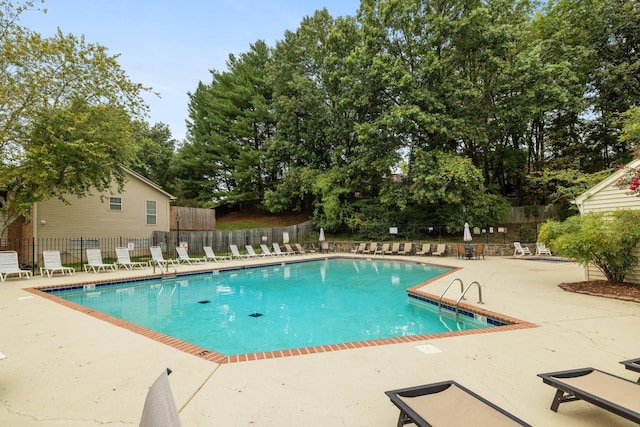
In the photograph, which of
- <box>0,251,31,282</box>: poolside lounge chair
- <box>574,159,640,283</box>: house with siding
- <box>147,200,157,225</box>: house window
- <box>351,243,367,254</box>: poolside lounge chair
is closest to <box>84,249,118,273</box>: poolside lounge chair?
<box>0,251,31,282</box>: poolside lounge chair

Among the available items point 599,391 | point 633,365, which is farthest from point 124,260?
point 633,365

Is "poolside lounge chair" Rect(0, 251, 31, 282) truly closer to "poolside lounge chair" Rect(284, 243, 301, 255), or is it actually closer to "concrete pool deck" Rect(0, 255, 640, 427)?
"concrete pool deck" Rect(0, 255, 640, 427)

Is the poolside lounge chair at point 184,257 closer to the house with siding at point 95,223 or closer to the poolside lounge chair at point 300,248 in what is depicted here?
the house with siding at point 95,223

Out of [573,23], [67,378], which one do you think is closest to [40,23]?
[67,378]

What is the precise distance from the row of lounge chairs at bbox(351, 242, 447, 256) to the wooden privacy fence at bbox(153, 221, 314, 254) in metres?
4.57

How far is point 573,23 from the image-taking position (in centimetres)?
1923

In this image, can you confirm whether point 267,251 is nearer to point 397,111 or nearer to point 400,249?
point 400,249

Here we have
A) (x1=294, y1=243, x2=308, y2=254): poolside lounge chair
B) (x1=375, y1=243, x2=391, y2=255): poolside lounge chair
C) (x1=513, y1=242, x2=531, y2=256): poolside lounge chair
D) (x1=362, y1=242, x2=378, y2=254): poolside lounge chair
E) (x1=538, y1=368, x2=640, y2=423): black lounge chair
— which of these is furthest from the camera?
(x1=294, y1=243, x2=308, y2=254): poolside lounge chair

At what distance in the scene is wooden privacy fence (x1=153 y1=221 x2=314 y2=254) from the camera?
18.5 m

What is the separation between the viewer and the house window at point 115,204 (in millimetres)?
17266

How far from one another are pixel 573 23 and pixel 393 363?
80.8 ft

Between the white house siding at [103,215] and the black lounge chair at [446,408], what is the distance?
15741 millimetres

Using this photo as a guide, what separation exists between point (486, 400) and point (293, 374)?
5.87 feet

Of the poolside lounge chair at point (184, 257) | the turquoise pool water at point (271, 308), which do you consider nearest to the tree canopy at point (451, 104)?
the turquoise pool water at point (271, 308)
